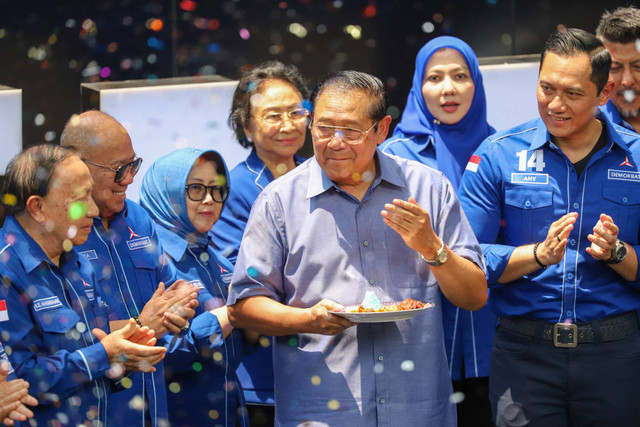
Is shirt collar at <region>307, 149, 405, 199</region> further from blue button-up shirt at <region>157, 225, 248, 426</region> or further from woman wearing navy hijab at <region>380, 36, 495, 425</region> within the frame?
woman wearing navy hijab at <region>380, 36, 495, 425</region>

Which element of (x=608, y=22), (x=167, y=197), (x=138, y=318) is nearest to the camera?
(x=138, y=318)

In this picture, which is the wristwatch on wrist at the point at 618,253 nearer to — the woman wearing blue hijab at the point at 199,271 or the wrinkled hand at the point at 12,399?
the woman wearing blue hijab at the point at 199,271

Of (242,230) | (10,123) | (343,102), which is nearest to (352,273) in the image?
(343,102)

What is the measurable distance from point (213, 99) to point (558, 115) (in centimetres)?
274

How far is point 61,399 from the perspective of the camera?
8.30 ft

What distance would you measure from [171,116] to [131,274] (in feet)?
7.81

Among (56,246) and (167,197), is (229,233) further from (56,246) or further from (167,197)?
(56,246)

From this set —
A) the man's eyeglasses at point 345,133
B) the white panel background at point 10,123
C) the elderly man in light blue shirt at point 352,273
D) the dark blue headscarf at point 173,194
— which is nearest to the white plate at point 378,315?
the elderly man in light blue shirt at point 352,273

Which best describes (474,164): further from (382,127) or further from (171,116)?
(171,116)

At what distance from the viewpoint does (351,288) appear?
2.61 meters

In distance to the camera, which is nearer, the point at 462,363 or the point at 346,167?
the point at 346,167

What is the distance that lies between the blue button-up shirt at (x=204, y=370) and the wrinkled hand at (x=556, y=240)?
1.21 meters

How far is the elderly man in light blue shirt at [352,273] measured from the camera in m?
2.55

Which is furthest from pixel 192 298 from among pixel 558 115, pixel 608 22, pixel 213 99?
pixel 213 99
